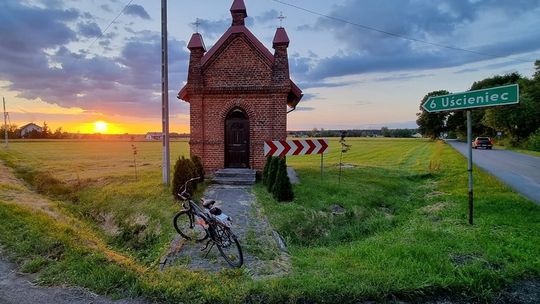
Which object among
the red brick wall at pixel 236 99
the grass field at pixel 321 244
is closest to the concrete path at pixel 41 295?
the grass field at pixel 321 244

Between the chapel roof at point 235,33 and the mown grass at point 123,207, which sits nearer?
the mown grass at point 123,207

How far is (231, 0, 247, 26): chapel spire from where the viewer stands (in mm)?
15133

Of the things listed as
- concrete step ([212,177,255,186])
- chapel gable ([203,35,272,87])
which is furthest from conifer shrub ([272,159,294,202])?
chapel gable ([203,35,272,87])

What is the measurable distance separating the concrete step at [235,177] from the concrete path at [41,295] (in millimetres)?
8645

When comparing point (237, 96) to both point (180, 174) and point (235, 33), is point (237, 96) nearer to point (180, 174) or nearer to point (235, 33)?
point (235, 33)

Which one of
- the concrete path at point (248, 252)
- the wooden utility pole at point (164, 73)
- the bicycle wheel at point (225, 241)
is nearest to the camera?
the concrete path at point (248, 252)

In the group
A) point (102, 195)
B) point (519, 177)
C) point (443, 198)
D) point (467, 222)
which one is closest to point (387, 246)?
point (467, 222)

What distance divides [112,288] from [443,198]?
33.0 ft

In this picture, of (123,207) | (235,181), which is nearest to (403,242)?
(235,181)

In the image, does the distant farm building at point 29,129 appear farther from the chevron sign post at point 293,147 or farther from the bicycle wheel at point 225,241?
the bicycle wheel at point 225,241

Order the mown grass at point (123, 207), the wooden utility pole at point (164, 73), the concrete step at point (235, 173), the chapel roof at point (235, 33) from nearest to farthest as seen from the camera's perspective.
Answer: the mown grass at point (123, 207) < the wooden utility pole at point (164, 73) < the concrete step at point (235, 173) < the chapel roof at point (235, 33)

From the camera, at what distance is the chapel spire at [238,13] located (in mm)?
15133

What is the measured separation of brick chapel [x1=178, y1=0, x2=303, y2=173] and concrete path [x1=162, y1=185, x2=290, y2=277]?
5.56 metres

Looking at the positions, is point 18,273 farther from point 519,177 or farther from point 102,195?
point 519,177
